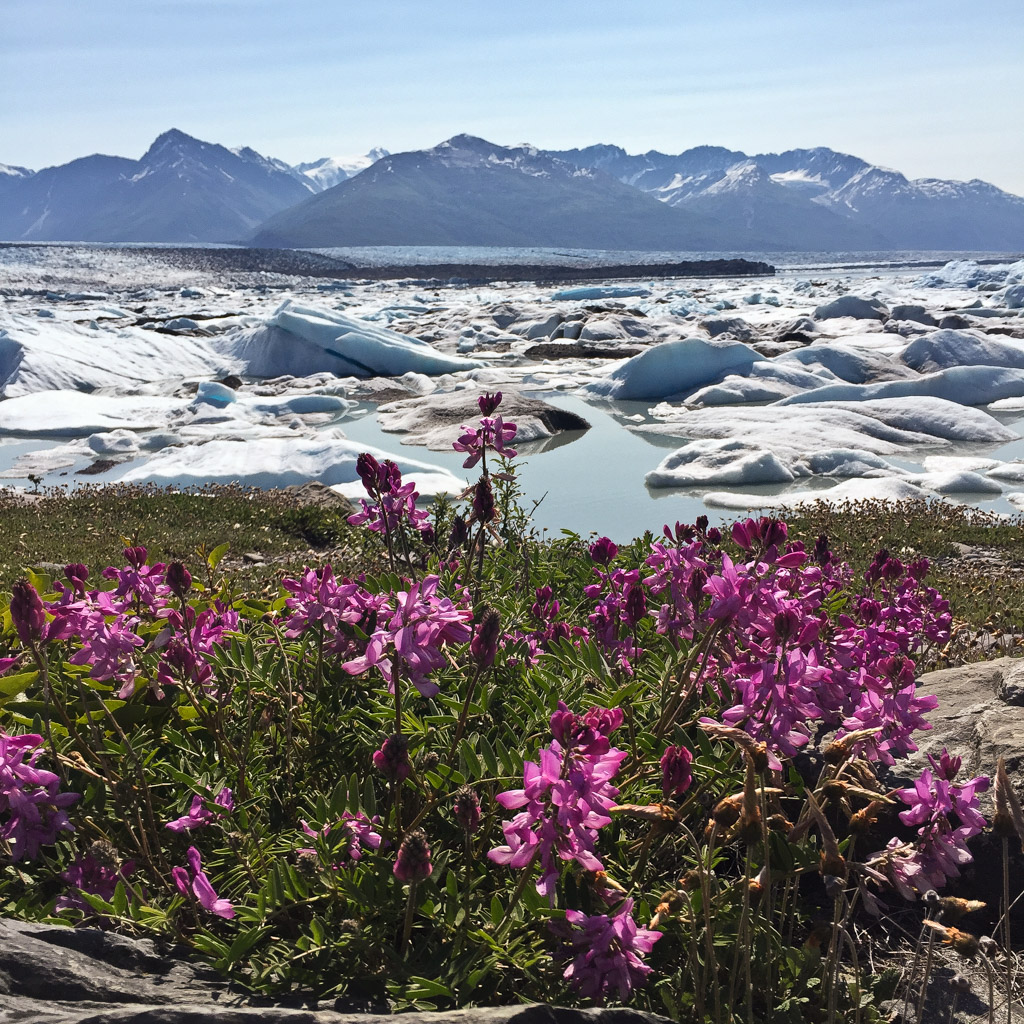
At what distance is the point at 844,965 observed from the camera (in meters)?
2.23

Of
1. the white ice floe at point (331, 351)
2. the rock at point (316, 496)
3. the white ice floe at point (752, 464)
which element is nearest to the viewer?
the rock at point (316, 496)

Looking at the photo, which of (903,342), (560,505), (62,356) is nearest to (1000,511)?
(560,505)

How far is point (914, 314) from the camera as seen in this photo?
3291 cm

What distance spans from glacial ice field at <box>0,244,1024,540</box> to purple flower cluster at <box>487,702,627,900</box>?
26.7 feet

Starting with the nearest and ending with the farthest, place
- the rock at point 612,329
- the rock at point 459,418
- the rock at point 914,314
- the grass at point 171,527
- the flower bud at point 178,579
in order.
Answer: the flower bud at point 178,579, the grass at point 171,527, the rock at point 459,418, the rock at point 612,329, the rock at point 914,314

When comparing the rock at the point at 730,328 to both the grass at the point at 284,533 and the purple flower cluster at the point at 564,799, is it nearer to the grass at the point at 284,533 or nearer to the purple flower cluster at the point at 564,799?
the grass at the point at 284,533

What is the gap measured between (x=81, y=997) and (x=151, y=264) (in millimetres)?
90024

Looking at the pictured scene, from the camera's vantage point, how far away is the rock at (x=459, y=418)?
15672 millimetres

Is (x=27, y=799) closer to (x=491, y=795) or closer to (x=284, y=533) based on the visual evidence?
(x=491, y=795)

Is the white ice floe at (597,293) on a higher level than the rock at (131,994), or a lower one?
higher

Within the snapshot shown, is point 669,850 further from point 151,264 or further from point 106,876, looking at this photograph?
point 151,264

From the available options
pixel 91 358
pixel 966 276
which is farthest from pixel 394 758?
pixel 966 276

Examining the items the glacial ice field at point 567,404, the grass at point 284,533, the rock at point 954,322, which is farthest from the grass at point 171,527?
the rock at point 954,322

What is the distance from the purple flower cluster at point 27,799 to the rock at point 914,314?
35.0 meters
